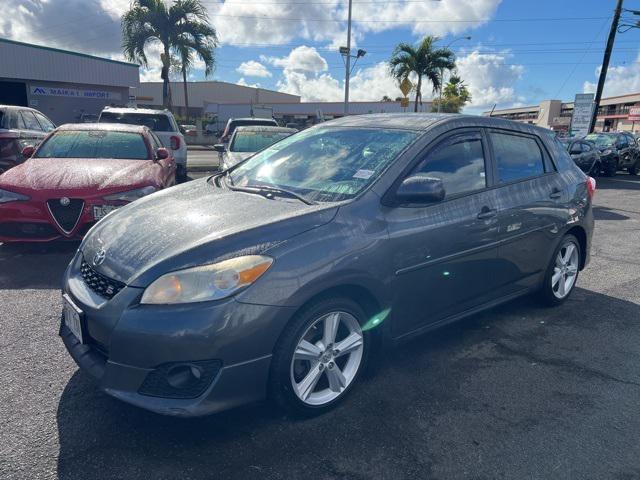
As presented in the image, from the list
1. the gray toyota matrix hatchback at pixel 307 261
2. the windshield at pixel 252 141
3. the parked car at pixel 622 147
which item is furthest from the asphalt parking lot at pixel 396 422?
the parked car at pixel 622 147

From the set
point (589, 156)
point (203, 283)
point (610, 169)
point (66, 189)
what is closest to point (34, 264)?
point (66, 189)

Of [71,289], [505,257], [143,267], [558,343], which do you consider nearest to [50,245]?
[71,289]

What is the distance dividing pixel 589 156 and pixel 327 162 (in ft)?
54.7

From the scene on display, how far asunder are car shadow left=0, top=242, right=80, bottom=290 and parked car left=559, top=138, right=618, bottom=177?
51.3ft

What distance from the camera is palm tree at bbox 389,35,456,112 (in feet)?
90.7

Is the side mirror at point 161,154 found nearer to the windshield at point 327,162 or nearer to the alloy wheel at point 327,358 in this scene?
the windshield at point 327,162

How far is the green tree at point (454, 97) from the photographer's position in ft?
147

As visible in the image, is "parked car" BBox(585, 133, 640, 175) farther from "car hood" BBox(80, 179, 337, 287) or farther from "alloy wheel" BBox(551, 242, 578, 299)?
"car hood" BBox(80, 179, 337, 287)

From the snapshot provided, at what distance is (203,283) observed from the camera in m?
2.41

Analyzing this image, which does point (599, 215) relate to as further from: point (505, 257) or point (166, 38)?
point (166, 38)

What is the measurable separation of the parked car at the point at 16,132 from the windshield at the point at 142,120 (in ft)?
4.39

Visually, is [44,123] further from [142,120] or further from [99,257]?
[99,257]

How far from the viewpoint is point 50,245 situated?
620 cm

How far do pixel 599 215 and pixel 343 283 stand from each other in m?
9.33
